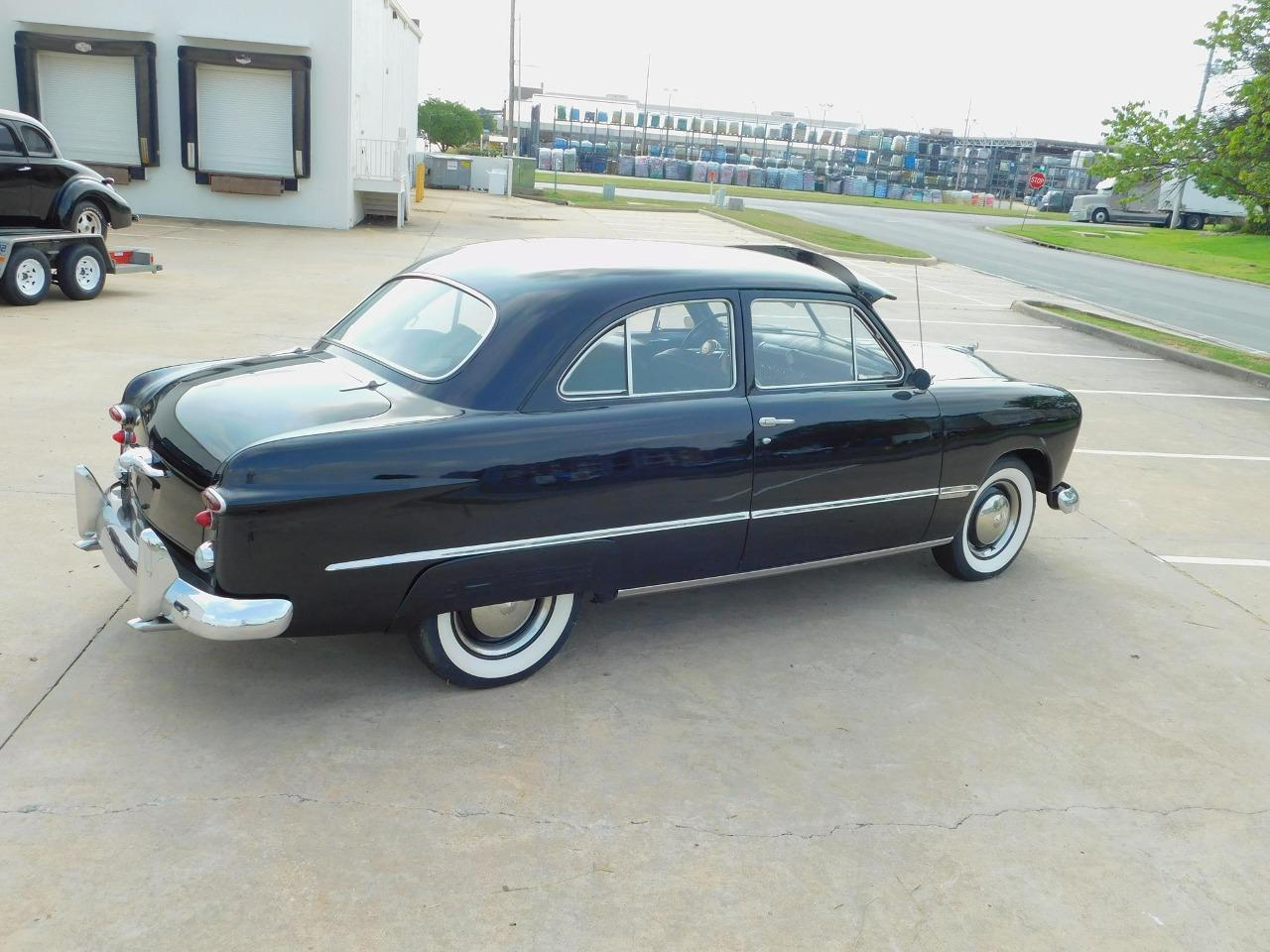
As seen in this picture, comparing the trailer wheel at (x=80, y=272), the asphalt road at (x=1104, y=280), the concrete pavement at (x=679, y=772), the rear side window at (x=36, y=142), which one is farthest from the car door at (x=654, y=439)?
the asphalt road at (x=1104, y=280)

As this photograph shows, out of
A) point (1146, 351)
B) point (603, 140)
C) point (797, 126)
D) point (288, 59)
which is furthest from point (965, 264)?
point (797, 126)

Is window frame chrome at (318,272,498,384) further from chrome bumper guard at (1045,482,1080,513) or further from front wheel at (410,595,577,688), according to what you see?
chrome bumper guard at (1045,482,1080,513)

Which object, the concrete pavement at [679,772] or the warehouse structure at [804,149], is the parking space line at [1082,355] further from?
the warehouse structure at [804,149]

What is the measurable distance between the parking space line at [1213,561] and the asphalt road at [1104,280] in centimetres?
1071

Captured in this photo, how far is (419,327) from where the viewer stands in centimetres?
448

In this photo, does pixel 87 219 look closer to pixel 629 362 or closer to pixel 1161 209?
pixel 629 362

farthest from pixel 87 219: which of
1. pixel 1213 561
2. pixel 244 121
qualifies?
pixel 1213 561

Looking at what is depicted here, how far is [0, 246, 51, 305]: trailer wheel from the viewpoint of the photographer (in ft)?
36.1

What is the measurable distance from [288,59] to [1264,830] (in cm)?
2119

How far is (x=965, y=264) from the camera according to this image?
25.9 metres

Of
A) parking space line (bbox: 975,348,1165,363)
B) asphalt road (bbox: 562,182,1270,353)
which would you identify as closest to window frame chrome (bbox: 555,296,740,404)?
parking space line (bbox: 975,348,1165,363)

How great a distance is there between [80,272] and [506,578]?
10.1 m

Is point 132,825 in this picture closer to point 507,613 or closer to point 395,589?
point 395,589

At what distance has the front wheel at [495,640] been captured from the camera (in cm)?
403
